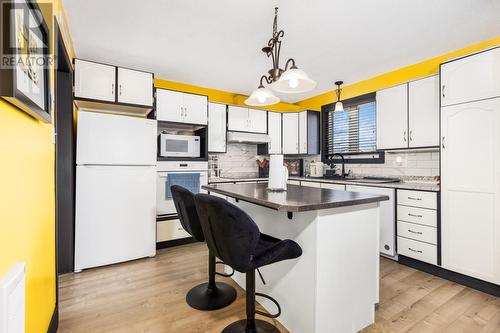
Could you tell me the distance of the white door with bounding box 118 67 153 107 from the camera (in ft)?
9.84

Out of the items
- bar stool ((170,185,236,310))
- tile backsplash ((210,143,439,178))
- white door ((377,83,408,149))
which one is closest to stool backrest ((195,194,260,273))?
bar stool ((170,185,236,310))

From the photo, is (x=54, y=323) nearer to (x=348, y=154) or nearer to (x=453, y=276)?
(x=453, y=276)

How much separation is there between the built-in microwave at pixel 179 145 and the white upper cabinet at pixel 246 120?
0.84 metres

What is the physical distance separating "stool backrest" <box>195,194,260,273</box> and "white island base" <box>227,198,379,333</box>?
1.47 feet

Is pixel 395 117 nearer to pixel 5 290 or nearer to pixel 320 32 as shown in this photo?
pixel 320 32

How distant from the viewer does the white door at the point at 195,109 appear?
3.62 metres

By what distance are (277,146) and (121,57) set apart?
297cm

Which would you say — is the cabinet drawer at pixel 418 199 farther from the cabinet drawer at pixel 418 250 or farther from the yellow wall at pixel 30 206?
the yellow wall at pixel 30 206

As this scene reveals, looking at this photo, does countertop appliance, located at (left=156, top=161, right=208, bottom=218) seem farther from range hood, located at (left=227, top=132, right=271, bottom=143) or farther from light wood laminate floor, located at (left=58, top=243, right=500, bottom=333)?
range hood, located at (left=227, top=132, right=271, bottom=143)

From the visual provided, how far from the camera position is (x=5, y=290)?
797 millimetres

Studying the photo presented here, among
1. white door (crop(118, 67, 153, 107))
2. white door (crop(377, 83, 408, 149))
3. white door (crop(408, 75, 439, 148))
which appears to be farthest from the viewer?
white door (crop(377, 83, 408, 149))

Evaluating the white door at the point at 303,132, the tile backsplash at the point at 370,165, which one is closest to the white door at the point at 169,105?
the tile backsplash at the point at 370,165

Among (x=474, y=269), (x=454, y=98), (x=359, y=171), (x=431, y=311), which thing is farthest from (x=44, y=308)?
(x=359, y=171)

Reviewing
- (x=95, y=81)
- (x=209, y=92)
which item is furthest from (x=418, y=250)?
(x=95, y=81)
